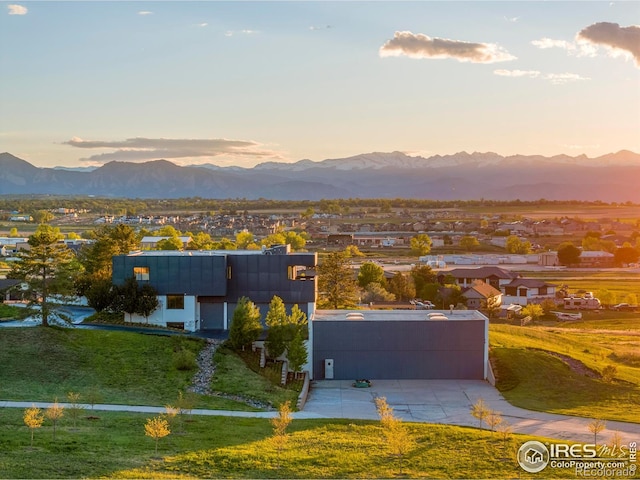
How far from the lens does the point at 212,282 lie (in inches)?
1818

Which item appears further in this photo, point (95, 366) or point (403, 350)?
point (403, 350)

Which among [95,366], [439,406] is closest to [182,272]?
[95,366]

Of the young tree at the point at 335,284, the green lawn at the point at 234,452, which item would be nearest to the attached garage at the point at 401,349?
the green lawn at the point at 234,452

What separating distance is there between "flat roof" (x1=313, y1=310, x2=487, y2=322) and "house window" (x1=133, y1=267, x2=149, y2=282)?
11169 millimetres

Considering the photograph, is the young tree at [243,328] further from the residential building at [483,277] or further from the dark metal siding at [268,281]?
the residential building at [483,277]

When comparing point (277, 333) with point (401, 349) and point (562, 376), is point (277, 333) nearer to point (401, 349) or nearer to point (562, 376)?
point (401, 349)

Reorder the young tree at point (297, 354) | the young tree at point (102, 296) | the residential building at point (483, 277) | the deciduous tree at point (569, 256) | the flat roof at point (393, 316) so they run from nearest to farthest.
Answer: the young tree at point (297, 354), the flat roof at point (393, 316), the young tree at point (102, 296), the residential building at point (483, 277), the deciduous tree at point (569, 256)

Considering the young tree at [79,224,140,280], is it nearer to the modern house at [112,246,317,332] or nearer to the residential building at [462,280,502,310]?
the modern house at [112,246,317,332]

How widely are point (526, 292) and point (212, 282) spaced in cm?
4693

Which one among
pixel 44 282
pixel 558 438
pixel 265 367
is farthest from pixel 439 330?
pixel 44 282

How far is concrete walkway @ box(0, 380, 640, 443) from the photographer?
27.5 m

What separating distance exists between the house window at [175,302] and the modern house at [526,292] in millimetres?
46637

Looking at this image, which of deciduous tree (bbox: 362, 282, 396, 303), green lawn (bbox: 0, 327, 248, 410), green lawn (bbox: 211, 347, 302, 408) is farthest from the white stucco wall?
deciduous tree (bbox: 362, 282, 396, 303)

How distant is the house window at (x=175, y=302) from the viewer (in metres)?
46.2
